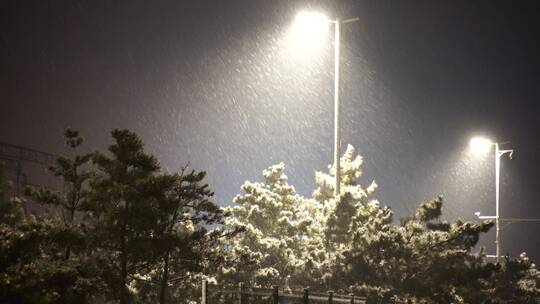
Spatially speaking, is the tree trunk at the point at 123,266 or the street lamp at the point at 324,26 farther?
the street lamp at the point at 324,26

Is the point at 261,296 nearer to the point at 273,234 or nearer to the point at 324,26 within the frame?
the point at 324,26

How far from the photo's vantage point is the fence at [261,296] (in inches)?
894

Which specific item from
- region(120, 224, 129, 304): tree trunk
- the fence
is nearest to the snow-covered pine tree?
the fence

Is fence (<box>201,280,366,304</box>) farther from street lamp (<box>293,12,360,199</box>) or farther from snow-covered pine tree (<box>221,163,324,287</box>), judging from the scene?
snow-covered pine tree (<box>221,163,324,287</box>)

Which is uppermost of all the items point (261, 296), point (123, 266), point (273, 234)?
point (273, 234)

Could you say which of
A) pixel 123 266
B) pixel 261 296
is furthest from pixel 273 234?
pixel 123 266

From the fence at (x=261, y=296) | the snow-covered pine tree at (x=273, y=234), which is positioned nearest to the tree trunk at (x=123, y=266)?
the fence at (x=261, y=296)

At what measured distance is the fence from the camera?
74.5 ft

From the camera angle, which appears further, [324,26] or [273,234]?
[273,234]

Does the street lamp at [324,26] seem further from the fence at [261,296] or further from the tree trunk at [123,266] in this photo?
the tree trunk at [123,266]

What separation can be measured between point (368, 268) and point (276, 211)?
34.6ft

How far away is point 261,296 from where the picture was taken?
81.3 feet

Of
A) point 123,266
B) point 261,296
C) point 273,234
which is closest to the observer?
point 123,266

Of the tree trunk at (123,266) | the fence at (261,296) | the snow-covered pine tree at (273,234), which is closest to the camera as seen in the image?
the tree trunk at (123,266)
